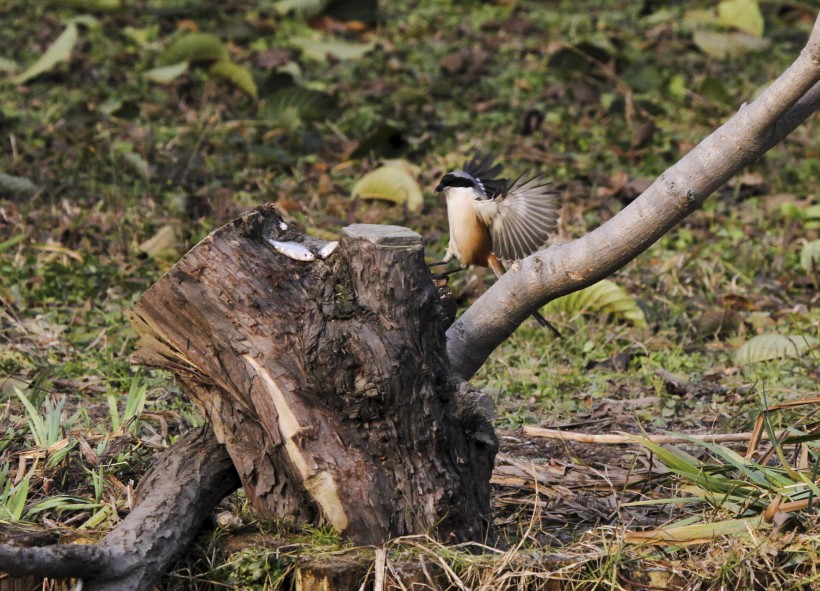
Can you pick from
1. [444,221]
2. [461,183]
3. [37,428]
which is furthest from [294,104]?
[37,428]

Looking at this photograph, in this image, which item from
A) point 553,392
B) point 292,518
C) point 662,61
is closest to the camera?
point 292,518

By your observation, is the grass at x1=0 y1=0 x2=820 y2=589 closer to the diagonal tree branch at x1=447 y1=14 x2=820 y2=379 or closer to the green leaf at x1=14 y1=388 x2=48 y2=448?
the green leaf at x1=14 y1=388 x2=48 y2=448

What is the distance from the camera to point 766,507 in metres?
2.98

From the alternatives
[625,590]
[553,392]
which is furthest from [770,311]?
[625,590]

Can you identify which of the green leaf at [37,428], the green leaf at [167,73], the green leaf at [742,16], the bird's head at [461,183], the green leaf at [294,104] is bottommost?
the green leaf at [742,16]

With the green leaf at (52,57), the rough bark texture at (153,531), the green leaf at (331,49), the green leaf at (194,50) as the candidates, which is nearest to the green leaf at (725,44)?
the green leaf at (331,49)

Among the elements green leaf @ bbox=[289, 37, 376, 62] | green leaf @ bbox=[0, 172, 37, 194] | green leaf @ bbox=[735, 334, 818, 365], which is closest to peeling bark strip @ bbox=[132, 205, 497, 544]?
green leaf @ bbox=[735, 334, 818, 365]

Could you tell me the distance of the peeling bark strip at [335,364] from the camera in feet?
9.23

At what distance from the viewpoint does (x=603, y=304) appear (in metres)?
5.38

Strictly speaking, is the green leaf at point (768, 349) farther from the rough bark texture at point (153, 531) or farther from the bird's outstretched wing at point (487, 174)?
the rough bark texture at point (153, 531)

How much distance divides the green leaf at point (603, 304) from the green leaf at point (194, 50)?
12.2ft

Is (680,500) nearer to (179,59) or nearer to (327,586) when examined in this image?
(327,586)

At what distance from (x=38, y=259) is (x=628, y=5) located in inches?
253

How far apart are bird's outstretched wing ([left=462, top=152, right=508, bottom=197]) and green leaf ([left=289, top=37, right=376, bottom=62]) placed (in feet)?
13.3
